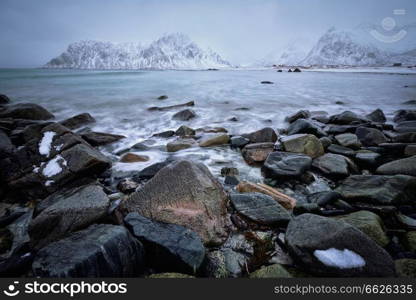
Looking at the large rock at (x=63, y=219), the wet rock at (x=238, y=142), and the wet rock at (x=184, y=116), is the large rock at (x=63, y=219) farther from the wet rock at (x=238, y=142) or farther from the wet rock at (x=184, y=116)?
the wet rock at (x=184, y=116)

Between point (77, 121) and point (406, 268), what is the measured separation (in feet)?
28.0

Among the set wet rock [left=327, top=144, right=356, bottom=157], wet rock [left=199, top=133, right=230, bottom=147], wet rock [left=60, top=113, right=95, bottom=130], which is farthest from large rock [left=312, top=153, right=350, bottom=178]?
wet rock [left=60, top=113, right=95, bottom=130]

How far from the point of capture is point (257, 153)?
4.04m

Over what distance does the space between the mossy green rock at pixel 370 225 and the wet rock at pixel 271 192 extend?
0.60m

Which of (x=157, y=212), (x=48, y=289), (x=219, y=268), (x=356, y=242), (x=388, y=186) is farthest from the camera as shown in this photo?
(x=388, y=186)

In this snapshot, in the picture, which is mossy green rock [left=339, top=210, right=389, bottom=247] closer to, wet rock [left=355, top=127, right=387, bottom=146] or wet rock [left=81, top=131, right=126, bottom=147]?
wet rock [left=355, top=127, right=387, bottom=146]

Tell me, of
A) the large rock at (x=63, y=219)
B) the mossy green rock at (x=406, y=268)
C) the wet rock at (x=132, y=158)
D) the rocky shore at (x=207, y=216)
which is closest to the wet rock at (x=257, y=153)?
the rocky shore at (x=207, y=216)

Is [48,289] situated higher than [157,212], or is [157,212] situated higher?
[157,212]

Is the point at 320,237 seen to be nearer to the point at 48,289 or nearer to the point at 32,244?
the point at 48,289

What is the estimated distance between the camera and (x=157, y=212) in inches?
88.4

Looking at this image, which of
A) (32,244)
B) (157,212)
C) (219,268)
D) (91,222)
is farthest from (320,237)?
(32,244)

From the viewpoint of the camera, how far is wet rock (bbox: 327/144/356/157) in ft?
12.8

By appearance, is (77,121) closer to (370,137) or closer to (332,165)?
(332,165)

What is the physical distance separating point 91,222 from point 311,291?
209 cm
